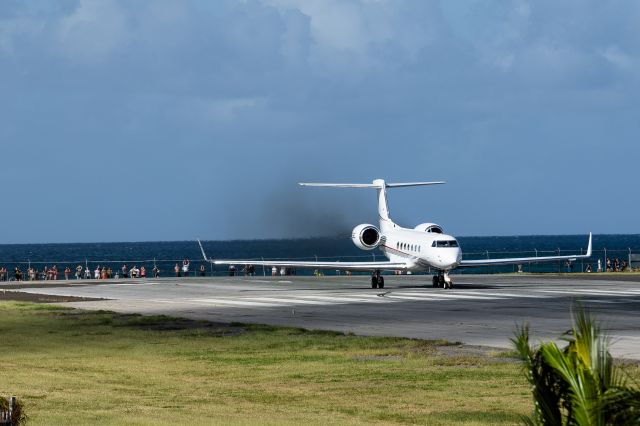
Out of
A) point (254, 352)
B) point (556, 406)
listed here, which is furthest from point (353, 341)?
point (556, 406)

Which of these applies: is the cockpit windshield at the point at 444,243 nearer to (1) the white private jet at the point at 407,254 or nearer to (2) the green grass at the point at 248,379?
(1) the white private jet at the point at 407,254

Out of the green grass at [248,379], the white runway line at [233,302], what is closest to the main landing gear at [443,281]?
the white runway line at [233,302]

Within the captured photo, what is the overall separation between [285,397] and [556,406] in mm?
11093

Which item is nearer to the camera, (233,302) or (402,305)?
(402,305)

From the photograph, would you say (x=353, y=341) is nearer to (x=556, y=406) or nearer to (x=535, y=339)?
(x=535, y=339)

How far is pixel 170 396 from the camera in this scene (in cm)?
1712

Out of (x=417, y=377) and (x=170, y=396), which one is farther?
(x=417, y=377)

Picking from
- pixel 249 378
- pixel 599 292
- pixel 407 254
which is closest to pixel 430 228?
pixel 407 254

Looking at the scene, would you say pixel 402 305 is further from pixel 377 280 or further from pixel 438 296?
pixel 377 280

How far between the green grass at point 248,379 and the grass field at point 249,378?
0.07 ft

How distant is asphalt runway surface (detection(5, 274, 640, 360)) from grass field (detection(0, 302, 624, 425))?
2.68 metres

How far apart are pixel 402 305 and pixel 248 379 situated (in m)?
21.1

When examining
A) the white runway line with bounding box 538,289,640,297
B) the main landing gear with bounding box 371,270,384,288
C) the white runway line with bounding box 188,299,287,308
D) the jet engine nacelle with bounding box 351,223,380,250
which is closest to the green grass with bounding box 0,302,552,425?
the white runway line with bounding box 188,299,287,308

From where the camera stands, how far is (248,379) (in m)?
19.5
